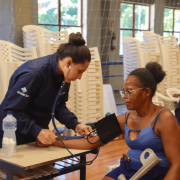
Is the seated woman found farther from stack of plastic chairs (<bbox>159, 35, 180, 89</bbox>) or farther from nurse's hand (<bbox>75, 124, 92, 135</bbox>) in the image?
stack of plastic chairs (<bbox>159, 35, 180, 89</bbox>)

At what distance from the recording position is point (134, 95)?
4.92ft

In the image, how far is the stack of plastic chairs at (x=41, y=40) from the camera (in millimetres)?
3635

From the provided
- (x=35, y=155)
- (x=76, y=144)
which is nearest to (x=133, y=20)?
(x=76, y=144)

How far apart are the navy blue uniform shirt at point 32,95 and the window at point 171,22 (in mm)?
8114

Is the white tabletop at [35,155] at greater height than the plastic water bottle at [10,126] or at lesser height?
lesser

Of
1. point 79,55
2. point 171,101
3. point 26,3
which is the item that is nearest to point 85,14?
point 26,3

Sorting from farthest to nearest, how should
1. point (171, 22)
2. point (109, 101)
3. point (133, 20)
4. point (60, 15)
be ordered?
point (171, 22), point (133, 20), point (60, 15), point (109, 101)

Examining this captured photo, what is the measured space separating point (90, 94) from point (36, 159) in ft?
8.61

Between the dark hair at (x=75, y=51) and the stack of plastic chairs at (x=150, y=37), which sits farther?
the stack of plastic chairs at (x=150, y=37)

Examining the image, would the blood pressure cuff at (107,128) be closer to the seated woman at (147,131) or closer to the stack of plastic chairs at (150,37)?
the seated woman at (147,131)

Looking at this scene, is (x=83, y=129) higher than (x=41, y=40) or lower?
lower

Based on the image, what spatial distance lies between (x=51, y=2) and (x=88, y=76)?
334 centimetres

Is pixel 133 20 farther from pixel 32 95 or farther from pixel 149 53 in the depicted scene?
pixel 32 95

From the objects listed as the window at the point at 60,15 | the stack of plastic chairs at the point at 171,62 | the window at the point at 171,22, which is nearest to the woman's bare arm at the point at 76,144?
the stack of plastic chairs at the point at 171,62
